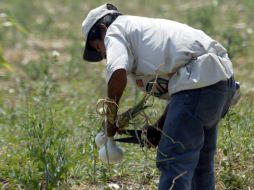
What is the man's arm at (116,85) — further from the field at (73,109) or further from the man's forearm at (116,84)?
the field at (73,109)

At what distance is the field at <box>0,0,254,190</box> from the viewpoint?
4.48 meters

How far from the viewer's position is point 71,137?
19.0 feet

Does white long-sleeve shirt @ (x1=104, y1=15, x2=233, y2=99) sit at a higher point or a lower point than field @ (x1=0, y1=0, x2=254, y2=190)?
higher

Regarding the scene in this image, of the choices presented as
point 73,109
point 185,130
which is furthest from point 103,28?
point 73,109

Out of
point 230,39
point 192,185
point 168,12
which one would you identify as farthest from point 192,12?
point 192,185

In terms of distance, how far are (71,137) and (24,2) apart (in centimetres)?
931

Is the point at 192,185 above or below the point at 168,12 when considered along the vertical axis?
above

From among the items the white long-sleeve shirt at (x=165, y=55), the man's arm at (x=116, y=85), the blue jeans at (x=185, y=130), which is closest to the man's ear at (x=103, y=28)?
the white long-sleeve shirt at (x=165, y=55)

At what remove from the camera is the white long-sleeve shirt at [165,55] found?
13.2ft

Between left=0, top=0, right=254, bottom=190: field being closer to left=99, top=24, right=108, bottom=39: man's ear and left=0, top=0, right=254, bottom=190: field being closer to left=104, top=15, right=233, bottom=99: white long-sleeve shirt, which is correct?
left=104, top=15, right=233, bottom=99: white long-sleeve shirt

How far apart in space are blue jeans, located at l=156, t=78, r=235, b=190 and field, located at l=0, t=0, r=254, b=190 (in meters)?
0.25

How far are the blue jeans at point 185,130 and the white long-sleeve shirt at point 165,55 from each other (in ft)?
0.19

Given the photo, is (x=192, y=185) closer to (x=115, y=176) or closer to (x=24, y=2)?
(x=115, y=176)

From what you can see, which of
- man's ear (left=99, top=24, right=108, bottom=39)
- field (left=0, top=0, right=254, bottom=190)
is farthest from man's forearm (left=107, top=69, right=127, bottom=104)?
man's ear (left=99, top=24, right=108, bottom=39)
